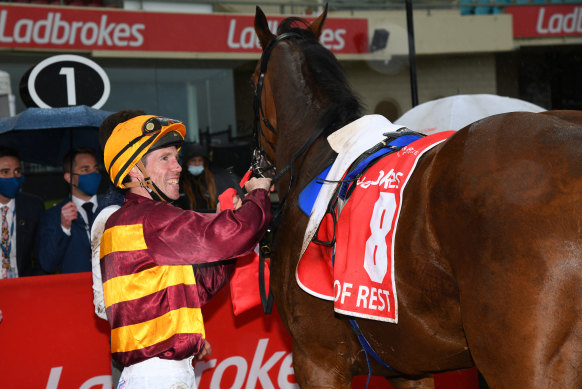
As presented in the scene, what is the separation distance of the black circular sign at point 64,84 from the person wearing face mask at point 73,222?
1.85ft

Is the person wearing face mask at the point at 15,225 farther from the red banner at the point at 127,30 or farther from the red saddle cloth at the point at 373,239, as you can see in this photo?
the red banner at the point at 127,30

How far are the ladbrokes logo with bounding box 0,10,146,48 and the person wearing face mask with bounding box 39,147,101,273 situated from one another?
8.42 m

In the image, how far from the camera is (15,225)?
3.84 m

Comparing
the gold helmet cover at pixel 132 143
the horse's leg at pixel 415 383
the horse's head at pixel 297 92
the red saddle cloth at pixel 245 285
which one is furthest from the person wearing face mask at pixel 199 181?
the gold helmet cover at pixel 132 143

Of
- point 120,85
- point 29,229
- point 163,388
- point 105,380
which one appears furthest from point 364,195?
point 120,85

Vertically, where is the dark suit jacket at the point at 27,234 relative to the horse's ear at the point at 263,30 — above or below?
below

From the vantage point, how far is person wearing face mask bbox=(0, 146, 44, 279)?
3.77 meters

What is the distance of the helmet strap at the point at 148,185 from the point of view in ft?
6.78

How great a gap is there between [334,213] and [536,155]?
2.75ft

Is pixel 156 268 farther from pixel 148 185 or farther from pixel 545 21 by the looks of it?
pixel 545 21

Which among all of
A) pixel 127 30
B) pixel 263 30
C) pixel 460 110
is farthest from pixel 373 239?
pixel 127 30

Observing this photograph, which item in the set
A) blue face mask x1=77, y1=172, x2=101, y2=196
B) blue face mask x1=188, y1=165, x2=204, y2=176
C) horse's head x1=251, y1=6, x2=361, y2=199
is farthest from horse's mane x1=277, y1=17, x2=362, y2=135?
blue face mask x1=188, y1=165, x2=204, y2=176

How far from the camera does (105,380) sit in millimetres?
3252

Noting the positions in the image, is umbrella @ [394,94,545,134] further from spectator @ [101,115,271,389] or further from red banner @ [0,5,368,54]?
red banner @ [0,5,368,54]
